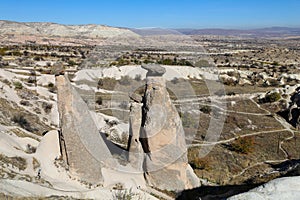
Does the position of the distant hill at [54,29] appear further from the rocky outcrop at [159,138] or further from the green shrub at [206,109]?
the rocky outcrop at [159,138]

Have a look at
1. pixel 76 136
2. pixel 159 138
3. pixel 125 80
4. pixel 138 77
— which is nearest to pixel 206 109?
pixel 125 80

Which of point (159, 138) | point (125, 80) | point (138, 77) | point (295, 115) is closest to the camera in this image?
point (159, 138)

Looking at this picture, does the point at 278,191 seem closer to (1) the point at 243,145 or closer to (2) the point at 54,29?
(1) the point at 243,145

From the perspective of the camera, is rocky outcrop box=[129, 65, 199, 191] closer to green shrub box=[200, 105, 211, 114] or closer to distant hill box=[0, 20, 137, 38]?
green shrub box=[200, 105, 211, 114]

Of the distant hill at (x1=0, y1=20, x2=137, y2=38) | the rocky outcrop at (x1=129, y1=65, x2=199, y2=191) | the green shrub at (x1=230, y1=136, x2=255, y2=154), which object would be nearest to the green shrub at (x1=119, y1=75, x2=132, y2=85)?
the green shrub at (x1=230, y1=136, x2=255, y2=154)

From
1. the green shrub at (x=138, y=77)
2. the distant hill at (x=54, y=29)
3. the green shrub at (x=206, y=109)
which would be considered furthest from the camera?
the distant hill at (x=54, y=29)

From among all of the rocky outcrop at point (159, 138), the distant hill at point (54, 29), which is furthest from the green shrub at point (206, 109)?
Result: the distant hill at point (54, 29)
